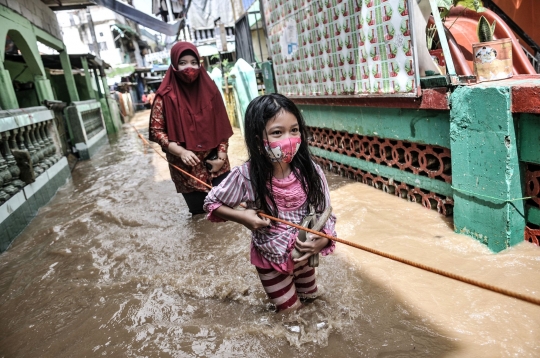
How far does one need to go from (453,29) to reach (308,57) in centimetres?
186

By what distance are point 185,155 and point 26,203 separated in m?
2.80

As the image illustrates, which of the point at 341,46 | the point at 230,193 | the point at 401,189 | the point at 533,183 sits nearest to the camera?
the point at 230,193

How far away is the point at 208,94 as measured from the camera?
3756 millimetres

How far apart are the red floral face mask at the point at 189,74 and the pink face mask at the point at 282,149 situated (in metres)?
2.03

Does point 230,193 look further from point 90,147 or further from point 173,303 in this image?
point 90,147

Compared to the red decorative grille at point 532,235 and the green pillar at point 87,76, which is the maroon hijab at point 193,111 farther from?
the green pillar at point 87,76

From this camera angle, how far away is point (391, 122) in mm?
3861

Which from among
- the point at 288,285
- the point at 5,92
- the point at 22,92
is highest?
the point at 22,92

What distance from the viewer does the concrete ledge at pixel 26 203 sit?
4085 mm

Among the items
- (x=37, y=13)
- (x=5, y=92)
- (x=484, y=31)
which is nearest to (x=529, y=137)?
(x=484, y=31)

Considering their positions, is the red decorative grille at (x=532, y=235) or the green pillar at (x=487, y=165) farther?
the red decorative grille at (x=532, y=235)

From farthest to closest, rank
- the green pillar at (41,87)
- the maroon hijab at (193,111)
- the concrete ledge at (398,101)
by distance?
1. the green pillar at (41,87)
2. the maroon hijab at (193,111)
3. the concrete ledge at (398,101)

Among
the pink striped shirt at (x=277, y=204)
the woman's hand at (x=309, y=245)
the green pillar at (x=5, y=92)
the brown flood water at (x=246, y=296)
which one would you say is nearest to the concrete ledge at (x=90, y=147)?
the green pillar at (x=5, y=92)

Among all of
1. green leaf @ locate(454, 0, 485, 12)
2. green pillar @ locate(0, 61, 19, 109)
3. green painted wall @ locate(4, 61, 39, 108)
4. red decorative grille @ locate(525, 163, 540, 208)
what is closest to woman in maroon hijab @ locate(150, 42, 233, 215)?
green leaf @ locate(454, 0, 485, 12)
